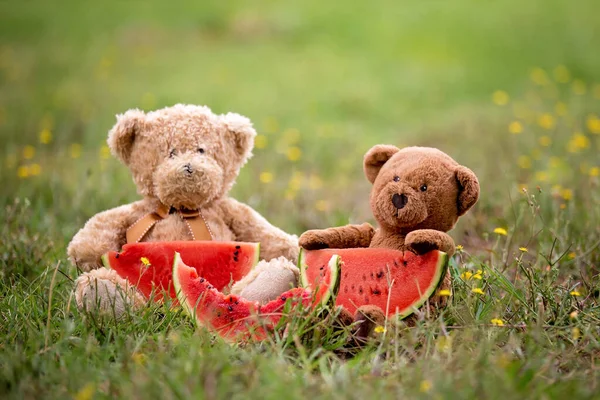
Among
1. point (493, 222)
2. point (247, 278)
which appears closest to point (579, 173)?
point (493, 222)

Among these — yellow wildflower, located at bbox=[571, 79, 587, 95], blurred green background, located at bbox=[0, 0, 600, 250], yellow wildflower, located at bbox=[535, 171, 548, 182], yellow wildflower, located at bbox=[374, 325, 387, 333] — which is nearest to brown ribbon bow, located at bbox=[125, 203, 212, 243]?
blurred green background, located at bbox=[0, 0, 600, 250]

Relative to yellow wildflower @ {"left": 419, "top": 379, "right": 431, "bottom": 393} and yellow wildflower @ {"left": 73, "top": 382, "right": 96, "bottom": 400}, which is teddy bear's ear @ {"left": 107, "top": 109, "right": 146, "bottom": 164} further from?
yellow wildflower @ {"left": 419, "top": 379, "right": 431, "bottom": 393}

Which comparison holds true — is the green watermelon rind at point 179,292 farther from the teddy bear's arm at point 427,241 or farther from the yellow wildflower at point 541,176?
the yellow wildflower at point 541,176

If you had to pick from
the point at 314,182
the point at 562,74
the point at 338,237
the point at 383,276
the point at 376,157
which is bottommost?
the point at 314,182

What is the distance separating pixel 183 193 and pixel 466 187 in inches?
51.9

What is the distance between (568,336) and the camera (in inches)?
109

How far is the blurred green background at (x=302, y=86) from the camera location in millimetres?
5480

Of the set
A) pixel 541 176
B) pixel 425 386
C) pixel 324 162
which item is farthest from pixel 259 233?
pixel 324 162

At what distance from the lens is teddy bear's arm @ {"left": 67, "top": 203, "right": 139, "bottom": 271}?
3.36 metres

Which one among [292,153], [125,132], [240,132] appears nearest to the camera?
[125,132]

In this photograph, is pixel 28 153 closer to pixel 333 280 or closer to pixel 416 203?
pixel 333 280

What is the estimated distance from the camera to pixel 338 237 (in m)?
3.18

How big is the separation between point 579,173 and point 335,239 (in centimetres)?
282

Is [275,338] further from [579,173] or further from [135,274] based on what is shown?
[579,173]
